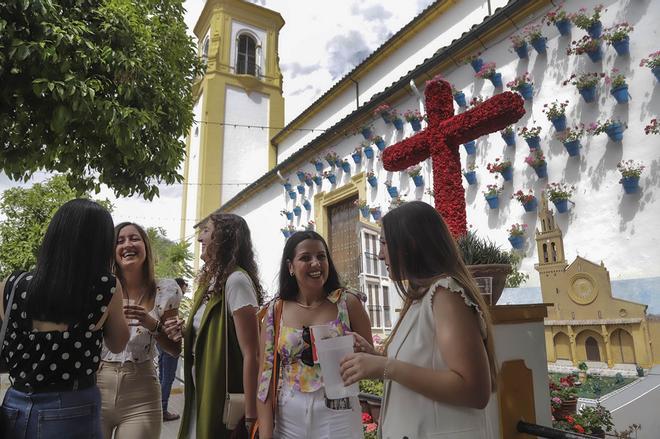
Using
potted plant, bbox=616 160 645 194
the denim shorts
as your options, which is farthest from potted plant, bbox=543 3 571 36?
the denim shorts

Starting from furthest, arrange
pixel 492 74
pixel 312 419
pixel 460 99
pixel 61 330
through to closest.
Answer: pixel 460 99 → pixel 492 74 → pixel 312 419 → pixel 61 330

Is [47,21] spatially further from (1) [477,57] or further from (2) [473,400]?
(1) [477,57]

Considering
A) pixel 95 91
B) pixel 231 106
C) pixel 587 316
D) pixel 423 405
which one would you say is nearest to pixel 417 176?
pixel 587 316

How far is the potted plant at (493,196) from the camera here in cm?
659

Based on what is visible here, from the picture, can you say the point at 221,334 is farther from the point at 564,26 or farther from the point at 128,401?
the point at 564,26

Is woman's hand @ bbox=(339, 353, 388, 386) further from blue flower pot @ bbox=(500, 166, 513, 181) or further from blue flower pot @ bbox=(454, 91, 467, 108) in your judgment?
blue flower pot @ bbox=(454, 91, 467, 108)

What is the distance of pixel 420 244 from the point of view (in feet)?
4.78

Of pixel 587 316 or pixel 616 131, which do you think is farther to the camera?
pixel 616 131

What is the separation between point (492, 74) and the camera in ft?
22.8

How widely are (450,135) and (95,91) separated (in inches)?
138

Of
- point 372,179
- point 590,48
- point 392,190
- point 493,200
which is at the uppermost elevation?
point 590,48

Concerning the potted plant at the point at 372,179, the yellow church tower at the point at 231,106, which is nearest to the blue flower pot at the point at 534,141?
the potted plant at the point at 372,179

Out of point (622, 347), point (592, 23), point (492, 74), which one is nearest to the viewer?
point (622, 347)

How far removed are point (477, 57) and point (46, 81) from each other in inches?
250
